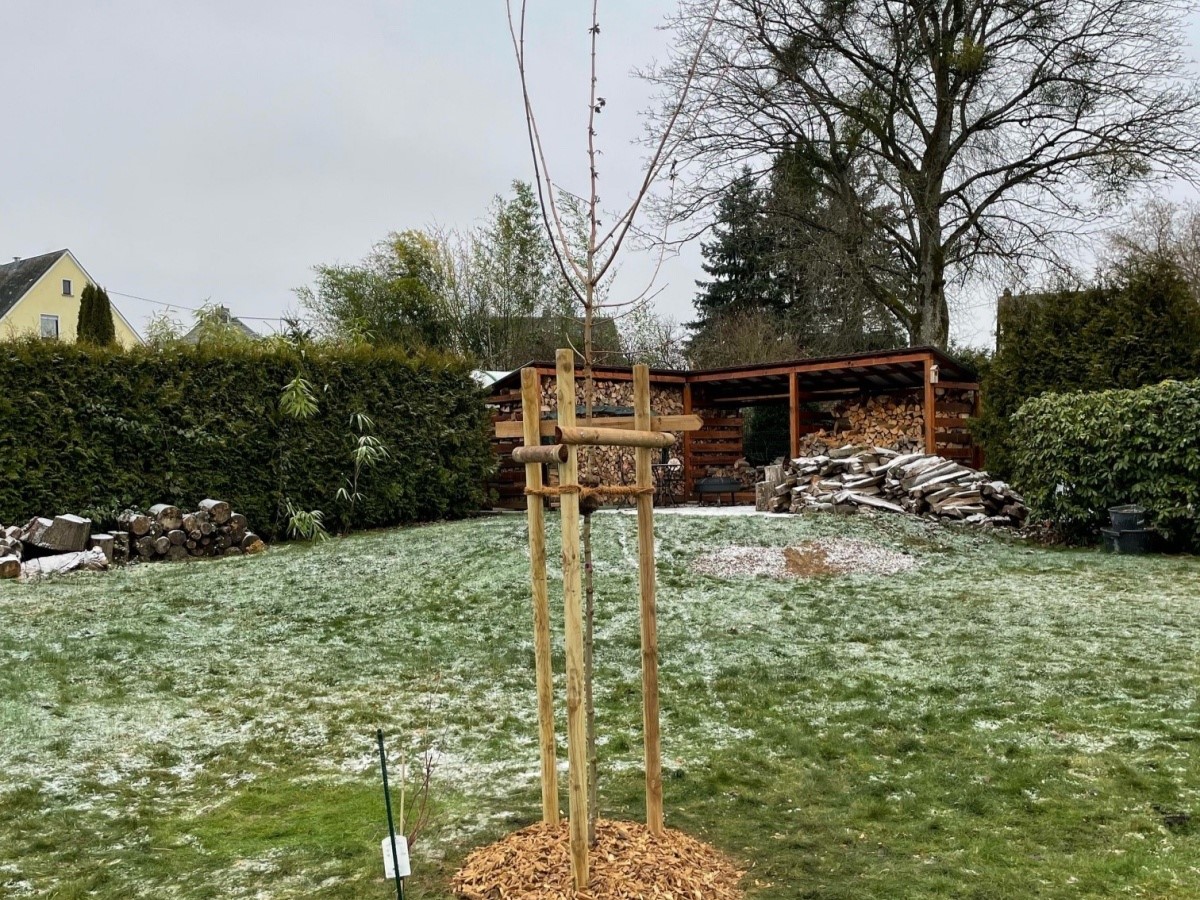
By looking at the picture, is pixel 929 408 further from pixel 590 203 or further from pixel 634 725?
pixel 590 203

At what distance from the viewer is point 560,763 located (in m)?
3.78

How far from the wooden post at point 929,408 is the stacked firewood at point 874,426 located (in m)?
1.09

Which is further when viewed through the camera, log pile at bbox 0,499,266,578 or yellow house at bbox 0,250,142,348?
yellow house at bbox 0,250,142,348

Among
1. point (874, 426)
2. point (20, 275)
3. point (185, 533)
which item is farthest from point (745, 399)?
point (20, 275)

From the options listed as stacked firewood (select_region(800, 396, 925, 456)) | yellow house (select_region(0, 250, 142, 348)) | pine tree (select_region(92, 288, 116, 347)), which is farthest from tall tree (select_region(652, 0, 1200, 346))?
yellow house (select_region(0, 250, 142, 348))

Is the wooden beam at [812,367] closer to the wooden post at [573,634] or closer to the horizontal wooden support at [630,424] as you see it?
the horizontal wooden support at [630,424]

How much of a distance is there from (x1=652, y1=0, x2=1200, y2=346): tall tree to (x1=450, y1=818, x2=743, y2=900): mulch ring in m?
14.7

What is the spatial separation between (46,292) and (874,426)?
30.0 meters

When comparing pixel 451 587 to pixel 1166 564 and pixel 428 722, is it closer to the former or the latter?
pixel 428 722

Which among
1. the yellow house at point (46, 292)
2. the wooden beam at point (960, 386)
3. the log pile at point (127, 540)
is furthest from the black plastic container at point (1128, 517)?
the yellow house at point (46, 292)

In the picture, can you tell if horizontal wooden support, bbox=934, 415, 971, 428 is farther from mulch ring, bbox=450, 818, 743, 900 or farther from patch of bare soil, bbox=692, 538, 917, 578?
mulch ring, bbox=450, 818, 743, 900

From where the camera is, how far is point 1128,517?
919 centimetres

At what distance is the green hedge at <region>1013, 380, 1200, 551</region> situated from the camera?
8938 millimetres

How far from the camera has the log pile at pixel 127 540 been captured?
855cm
